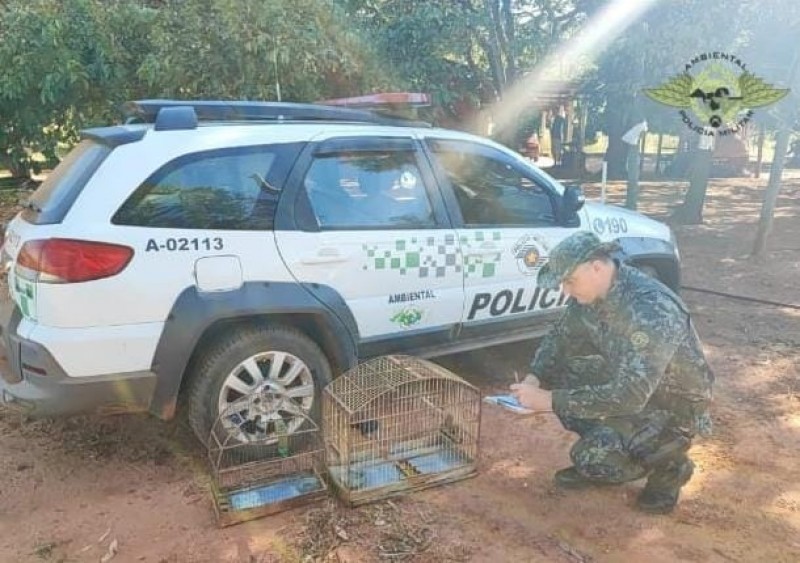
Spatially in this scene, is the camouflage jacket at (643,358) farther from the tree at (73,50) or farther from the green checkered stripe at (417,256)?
the tree at (73,50)

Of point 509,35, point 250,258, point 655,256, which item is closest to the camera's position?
point 250,258

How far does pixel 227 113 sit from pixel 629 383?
241cm

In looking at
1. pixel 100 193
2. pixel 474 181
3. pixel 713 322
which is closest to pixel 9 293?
pixel 100 193

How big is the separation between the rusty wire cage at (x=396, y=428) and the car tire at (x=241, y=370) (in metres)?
0.26

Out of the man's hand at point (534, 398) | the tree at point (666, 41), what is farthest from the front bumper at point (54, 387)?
the tree at point (666, 41)

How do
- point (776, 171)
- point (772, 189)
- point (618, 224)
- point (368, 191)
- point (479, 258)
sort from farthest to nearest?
point (772, 189)
point (776, 171)
point (618, 224)
point (479, 258)
point (368, 191)

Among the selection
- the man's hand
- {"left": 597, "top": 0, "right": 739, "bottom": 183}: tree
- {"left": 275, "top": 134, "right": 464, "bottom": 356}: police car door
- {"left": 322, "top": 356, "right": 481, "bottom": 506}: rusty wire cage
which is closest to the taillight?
{"left": 275, "top": 134, "right": 464, "bottom": 356}: police car door

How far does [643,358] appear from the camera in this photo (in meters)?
2.84

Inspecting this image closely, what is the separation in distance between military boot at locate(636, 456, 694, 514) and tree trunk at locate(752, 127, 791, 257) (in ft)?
20.5

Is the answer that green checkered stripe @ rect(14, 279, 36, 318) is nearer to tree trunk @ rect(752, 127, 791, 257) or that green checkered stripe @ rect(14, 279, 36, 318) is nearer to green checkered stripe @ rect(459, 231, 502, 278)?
green checkered stripe @ rect(459, 231, 502, 278)

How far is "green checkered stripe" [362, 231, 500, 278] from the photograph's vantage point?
3730mm

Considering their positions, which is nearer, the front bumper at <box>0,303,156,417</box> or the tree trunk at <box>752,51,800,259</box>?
the front bumper at <box>0,303,156,417</box>

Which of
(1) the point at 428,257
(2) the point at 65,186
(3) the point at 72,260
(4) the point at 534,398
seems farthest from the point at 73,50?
(4) the point at 534,398

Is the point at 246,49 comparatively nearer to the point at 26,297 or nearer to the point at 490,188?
the point at 490,188
